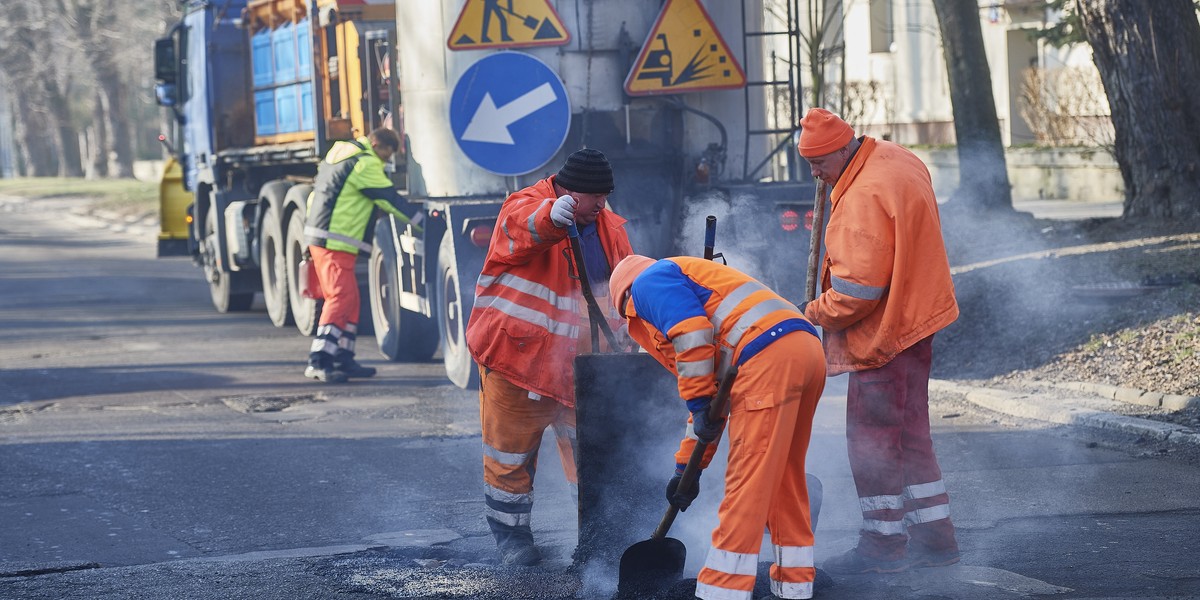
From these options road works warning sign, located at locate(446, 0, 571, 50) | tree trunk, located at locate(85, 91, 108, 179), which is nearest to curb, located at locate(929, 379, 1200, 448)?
road works warning sign, located at locate(446, 0, 571, 50)

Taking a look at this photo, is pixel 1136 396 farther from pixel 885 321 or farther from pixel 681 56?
pixel 681 56

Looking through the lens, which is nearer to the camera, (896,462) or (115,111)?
(896,462)

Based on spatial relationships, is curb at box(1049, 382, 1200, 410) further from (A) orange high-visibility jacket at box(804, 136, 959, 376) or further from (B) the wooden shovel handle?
(B) the wooden shovel handle

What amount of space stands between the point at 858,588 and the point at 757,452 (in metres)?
0.81

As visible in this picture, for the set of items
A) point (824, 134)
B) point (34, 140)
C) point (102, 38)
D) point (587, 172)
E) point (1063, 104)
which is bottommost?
point (587, 172)

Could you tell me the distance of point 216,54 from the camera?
14.4m

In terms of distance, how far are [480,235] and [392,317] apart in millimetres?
2160

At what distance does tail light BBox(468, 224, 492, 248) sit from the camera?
898 centimetres

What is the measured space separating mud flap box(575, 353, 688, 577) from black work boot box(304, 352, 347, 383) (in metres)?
5.20

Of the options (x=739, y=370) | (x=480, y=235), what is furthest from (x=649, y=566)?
(x=480, y=235)

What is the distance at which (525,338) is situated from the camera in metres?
5.34

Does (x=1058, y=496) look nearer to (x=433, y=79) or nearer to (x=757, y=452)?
(x=757, y=452)

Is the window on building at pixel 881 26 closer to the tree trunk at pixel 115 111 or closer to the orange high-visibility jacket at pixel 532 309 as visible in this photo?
the orange high-visibility jacket at pixel 532 309

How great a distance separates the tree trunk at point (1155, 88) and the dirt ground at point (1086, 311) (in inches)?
11.8
